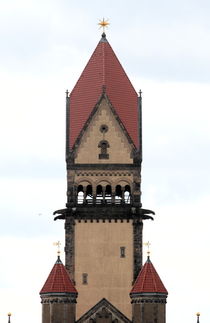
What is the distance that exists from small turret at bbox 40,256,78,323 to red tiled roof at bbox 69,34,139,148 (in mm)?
12356

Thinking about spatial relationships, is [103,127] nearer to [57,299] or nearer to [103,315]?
[57,299]

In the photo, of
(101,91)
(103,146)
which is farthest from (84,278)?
(101,91)

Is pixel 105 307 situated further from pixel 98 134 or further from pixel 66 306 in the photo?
pixel 98 134

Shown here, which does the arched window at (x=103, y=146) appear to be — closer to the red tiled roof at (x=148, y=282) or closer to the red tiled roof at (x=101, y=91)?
the red tiled roof at (x=101, y=91)

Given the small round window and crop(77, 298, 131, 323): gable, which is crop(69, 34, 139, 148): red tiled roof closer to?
the small round window

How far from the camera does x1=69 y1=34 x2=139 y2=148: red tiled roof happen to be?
526 ft

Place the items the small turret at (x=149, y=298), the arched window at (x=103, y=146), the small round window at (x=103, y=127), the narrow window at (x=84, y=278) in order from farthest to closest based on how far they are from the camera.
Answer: the arched window at (x=103, y=146) → the small round window at (x=103, y=127) → the narrow window at (x=84, y=278) → the small turret at (x=149, y=298)

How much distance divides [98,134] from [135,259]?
448 inches

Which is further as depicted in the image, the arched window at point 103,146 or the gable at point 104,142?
the arched window at point 103,146

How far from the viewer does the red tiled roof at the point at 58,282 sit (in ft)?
509

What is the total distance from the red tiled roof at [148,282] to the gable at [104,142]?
32.4ft

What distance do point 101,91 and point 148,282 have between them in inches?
687

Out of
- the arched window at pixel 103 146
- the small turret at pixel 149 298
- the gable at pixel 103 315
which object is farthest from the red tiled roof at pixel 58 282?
the arched window at pixel 103 146

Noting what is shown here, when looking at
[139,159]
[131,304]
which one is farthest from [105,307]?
[139,159]
